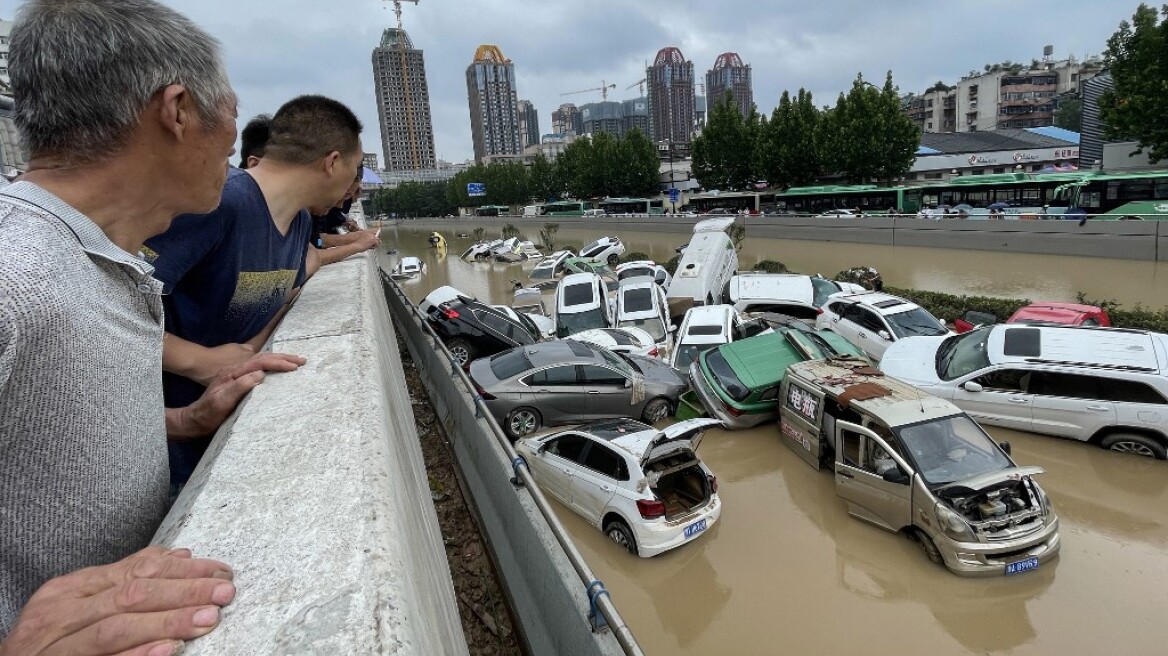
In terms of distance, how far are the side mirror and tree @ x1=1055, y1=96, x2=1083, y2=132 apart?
95411 mm

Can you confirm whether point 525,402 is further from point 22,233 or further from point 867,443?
point 22,233

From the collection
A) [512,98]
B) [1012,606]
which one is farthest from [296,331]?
[512,98]

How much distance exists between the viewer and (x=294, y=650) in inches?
38.9

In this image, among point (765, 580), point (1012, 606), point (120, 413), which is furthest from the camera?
point (765, 580)

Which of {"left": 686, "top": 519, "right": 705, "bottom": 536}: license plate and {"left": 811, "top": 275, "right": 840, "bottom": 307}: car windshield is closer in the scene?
{"left": 686, "top": 519, "right": 705, "bottom": 536}: license plate

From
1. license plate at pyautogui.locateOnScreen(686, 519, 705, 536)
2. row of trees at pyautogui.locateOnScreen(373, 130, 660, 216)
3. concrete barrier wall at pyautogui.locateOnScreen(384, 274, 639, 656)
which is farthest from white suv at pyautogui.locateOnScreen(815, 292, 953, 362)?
row of trees at pyautogui.locateOnScreen(373, 130, 660, 216)

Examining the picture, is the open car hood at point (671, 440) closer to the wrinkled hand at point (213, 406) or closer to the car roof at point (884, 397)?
the car roof at point (884, 397)

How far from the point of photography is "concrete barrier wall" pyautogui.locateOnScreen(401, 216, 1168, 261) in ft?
77.5

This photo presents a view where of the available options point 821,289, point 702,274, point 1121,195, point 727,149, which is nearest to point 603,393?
point 821,289

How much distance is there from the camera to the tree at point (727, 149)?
5488 cm

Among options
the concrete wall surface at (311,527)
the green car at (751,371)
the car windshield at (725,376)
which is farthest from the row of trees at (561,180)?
the concrete wall surface at (311,527)

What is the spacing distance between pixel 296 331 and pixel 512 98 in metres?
209

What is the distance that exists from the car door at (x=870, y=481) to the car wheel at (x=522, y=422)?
445cm

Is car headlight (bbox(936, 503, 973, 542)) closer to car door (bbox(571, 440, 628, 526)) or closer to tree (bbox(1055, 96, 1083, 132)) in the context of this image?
car door (bbox(571, 440, 628, 526))
